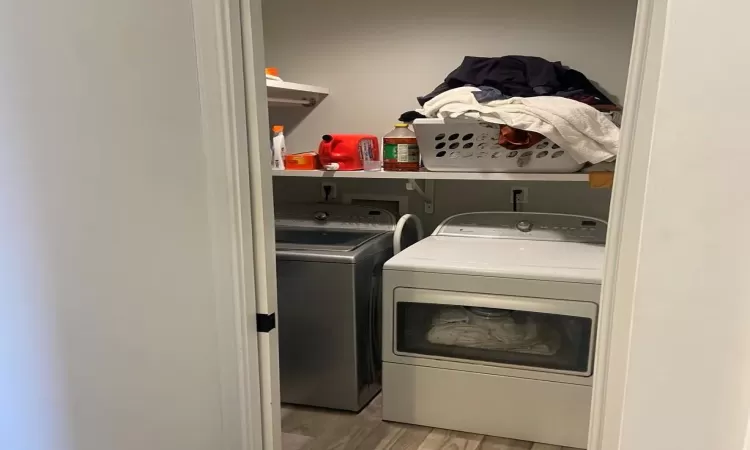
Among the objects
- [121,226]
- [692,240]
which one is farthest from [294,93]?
[692,240]

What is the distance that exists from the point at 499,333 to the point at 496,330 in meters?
0.02

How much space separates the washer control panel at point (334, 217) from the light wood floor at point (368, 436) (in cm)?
85

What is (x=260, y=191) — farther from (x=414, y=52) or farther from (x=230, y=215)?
(x=414, y=52)

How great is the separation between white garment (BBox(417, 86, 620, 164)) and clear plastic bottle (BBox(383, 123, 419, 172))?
0.38m

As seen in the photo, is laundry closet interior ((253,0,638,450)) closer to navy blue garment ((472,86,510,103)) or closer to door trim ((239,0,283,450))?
navy blue garment ((472,86,510,103))

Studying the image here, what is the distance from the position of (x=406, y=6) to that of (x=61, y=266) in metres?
2.06

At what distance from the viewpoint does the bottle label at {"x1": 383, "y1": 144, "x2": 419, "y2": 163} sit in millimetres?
2422

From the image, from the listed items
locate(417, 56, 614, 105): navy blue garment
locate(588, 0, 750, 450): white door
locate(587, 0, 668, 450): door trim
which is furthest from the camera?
locate(417, 56, 614, 105): navy blue garment

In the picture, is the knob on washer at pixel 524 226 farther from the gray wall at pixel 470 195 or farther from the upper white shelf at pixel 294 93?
the upper white shelf at pixel 294 93

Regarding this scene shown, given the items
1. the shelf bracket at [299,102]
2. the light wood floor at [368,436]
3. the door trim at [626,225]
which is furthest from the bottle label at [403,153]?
the door trim at [626,225]

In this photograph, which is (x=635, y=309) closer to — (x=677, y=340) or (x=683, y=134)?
(x=677, y=340)

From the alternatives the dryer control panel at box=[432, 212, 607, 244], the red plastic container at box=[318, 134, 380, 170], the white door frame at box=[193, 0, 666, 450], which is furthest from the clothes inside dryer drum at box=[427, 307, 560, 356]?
the white door frame at box=[193, 0, 666, 450]

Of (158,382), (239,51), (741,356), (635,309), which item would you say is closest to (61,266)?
(158,382)

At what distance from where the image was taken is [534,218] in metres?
2.54
